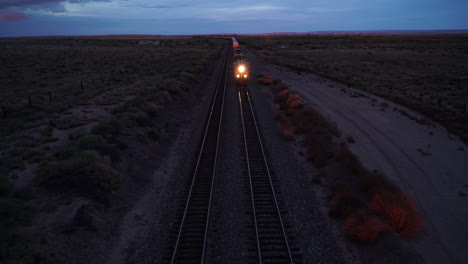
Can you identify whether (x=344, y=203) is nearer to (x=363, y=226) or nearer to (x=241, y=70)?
(x=363, y=226)

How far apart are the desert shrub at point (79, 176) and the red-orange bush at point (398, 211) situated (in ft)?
30.9

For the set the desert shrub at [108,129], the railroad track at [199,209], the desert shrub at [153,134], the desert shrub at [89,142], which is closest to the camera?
the railroad track at [199,209]

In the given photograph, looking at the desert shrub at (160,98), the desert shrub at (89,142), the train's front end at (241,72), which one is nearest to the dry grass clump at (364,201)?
the desert shrub at (89,142)

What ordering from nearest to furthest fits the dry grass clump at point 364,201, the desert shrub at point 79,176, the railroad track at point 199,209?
the railroad track at point 199,209 < the dry grass clump at point 364,201 < the desert shrub at point 79,176

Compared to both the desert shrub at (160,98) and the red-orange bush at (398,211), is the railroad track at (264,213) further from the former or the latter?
the desert shrub at (160,98)

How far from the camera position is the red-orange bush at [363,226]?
28.6ft

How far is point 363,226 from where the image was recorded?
8.93 meters

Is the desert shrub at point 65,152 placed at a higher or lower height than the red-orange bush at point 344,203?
higher

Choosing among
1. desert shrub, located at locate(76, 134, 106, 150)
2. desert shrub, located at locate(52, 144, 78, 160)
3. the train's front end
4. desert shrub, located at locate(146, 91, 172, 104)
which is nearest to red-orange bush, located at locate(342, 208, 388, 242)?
desert shrub, located at locate(76, 134, 106, 150)

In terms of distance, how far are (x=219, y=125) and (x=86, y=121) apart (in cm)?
858

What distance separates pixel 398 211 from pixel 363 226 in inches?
60.1

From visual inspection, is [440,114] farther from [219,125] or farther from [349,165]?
[219,125]

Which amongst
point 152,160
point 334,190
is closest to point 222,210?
point 334,190

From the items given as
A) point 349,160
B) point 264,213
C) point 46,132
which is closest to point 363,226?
point 264,213
